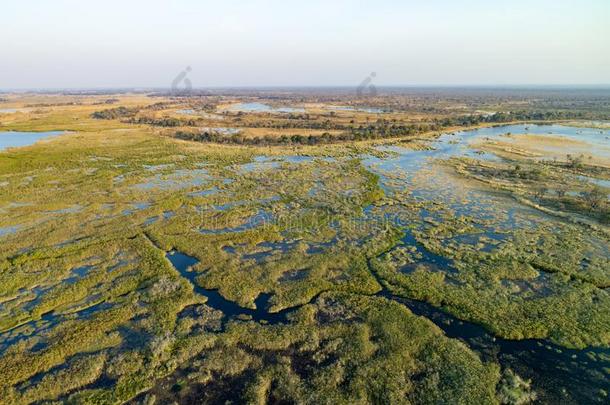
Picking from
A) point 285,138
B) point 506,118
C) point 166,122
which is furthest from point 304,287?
point 506,118

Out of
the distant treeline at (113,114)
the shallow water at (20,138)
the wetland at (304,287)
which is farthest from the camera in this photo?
the distant treeline at (113,114)

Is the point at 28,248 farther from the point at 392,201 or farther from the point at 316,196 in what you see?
the point at 392,201

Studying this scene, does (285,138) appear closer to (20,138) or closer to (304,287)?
(304,287)

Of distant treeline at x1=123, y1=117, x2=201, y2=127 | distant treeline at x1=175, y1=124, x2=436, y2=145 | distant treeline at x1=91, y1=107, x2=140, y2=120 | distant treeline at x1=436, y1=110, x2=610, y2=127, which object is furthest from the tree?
distant treeline at x1=91, y1=107, x2=140, y2=120

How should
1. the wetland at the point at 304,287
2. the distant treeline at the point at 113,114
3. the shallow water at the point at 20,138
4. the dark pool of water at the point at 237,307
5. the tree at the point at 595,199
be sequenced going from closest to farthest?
the wetland at the point at 304,287 < the dark pool of water at the point at 237,307 < the tree at the point at 595,199 < the shallow water at the point at 20,138 < the distant treeline at the point at 113,114

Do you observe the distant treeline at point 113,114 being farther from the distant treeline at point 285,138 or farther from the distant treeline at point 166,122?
the distant treeline at point 285,138

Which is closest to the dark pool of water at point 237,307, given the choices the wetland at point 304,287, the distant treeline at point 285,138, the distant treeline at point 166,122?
the wetland at point 304,287

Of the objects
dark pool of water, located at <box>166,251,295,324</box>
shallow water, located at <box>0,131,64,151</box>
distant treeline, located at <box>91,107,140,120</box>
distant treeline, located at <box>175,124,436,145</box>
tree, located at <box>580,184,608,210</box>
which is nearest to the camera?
dark pool of water, located at <box>166,251,295,324</box>

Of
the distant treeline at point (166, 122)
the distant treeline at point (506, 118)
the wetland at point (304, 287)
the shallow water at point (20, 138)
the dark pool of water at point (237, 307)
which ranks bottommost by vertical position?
the dark pool of water at point (237, 307)

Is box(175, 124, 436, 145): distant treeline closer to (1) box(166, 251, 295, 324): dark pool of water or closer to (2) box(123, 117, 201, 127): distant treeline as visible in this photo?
(2) box(123, 117, 201, 127): distant treeline
